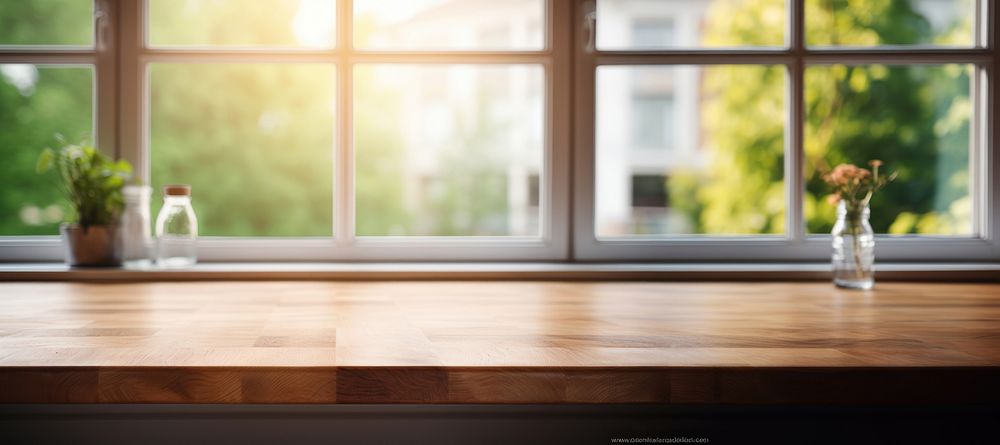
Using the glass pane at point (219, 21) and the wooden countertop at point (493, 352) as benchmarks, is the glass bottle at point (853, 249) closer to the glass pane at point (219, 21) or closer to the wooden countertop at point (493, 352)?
the wooden countertop at point (493, 352)

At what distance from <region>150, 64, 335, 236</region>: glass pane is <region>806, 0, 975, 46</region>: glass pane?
4.67 metres

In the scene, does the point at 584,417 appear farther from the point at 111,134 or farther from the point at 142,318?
the point at 111,134

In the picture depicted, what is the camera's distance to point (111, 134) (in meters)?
1.84

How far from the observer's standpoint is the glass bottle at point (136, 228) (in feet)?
5.82

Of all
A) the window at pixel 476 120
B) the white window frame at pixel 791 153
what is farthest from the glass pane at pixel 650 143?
the white window frame at pixel 791 153

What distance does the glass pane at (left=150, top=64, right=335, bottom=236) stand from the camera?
796 centimetres

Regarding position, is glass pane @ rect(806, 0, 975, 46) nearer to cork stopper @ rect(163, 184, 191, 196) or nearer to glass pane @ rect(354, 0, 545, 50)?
cork stopper @ rect(163, 184, 191, 196)

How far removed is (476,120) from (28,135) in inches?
467

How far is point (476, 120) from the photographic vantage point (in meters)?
16.7

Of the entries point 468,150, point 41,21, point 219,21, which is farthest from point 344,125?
point 468,150

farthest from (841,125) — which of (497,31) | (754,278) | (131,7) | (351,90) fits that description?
(497,31)

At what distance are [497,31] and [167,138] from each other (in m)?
11.2

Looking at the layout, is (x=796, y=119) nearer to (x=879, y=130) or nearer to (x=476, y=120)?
(x=879, y=130)

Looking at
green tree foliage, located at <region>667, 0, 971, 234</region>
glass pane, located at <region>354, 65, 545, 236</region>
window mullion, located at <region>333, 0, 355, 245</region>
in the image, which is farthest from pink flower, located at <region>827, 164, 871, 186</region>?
glass pane, located at <region>354, 65, 545, 236</region>
